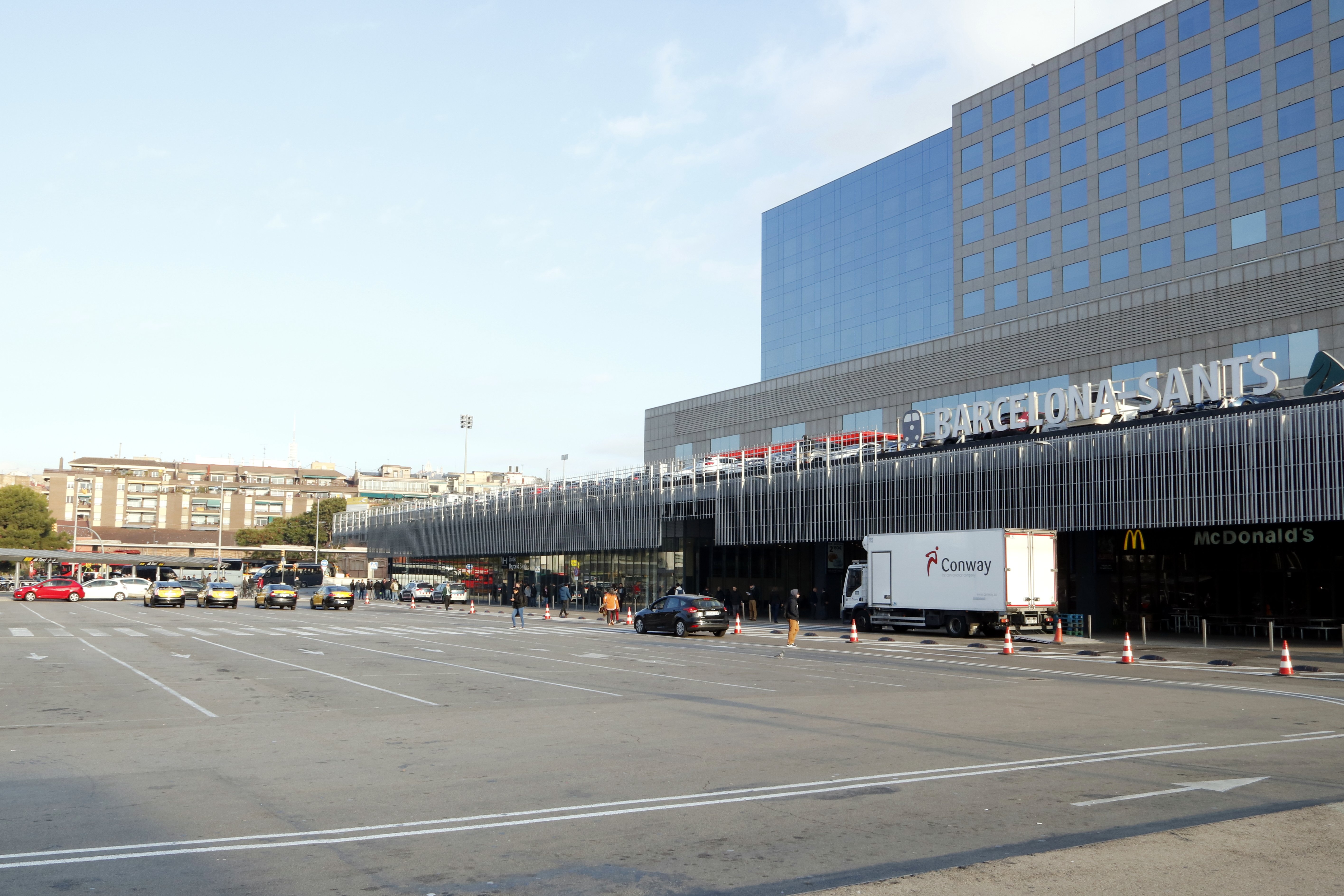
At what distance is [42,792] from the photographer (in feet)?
31.6

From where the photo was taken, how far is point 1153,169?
5400cm

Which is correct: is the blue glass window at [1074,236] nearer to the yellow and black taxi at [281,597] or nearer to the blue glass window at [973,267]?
the blue glass window at [973,267]

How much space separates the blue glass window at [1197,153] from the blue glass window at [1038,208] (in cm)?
776

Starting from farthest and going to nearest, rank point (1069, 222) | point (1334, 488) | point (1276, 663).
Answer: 1. point (1069, 222)
2. point (1334, 488)
3. point (1276, 663)

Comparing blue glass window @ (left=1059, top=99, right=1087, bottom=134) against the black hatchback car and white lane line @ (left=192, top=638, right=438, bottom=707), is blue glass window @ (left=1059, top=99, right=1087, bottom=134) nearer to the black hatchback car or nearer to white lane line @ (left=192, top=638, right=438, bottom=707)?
the black hatchback car

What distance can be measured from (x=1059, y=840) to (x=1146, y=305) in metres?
49.1

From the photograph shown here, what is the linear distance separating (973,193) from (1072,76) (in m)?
8.48

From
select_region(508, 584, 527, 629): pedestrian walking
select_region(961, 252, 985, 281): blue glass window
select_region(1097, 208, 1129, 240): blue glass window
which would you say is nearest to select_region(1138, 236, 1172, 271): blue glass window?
select_region(1097, 208, 1129, 240): blue glass window

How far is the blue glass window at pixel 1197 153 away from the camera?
51562mm

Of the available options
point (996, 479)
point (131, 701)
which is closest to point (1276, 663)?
point (996, 479)

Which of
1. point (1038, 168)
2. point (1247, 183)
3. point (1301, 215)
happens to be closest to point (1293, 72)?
point (1247, 183)

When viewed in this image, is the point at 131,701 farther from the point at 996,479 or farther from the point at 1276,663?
the point at 996,479

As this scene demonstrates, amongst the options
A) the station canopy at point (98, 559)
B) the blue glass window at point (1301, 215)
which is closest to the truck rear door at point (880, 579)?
the blue glass window at point (1301, 215)

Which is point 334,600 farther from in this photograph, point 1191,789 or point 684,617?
point 1191,789
